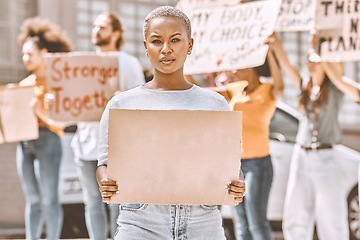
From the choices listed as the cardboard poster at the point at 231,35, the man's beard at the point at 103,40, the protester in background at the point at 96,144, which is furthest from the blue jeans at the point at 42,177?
the cardboard poster at the point at 231,35

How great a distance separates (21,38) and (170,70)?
10.3ft

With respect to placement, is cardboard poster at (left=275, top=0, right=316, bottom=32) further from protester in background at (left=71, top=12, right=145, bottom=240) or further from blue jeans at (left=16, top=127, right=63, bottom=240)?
blue jeans at (left=16, top=127, right=63, bottom=240)

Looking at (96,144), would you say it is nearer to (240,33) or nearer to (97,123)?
(97,123)

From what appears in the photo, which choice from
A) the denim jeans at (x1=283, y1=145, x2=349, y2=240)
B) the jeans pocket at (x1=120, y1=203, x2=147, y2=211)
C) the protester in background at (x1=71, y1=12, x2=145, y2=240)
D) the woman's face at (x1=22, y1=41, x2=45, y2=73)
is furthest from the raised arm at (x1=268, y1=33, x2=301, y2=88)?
the jeans pocket at (x1=120, y1=203, x2=147, y2=211)

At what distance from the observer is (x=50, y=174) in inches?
189

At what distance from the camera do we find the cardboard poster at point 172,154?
91.4 inches

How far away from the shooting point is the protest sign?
A: 4277 mm

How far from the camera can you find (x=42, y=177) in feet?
15.7

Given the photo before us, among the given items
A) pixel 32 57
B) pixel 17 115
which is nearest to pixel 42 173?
pixel 17 115

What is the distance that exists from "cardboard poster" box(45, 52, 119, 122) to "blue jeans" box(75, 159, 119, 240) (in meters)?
0.34

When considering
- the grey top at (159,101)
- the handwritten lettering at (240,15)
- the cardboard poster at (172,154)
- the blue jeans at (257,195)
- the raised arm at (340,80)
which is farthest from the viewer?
the handwritten lettering at (240,15)

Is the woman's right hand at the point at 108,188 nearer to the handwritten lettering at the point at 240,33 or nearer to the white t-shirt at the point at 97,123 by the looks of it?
the white t-shirt at the point at 97,123

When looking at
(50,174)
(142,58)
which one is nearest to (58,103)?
(50,174)

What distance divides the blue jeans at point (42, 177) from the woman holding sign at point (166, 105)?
2.41 meters
